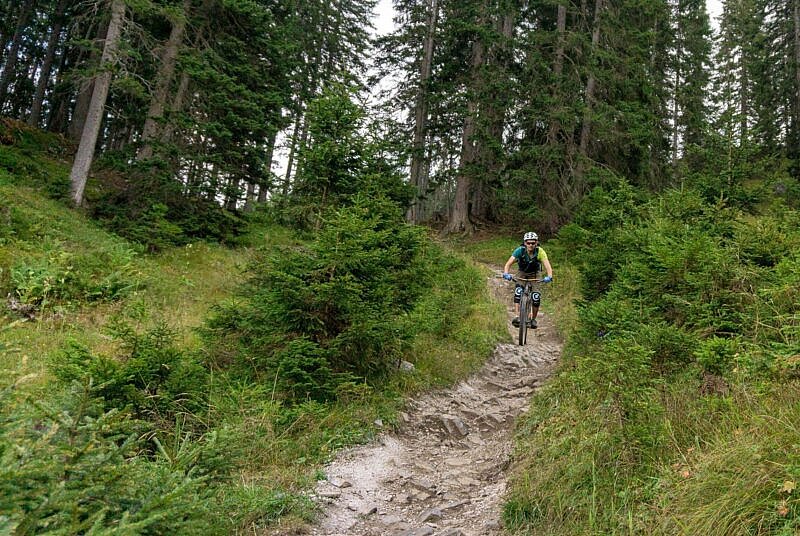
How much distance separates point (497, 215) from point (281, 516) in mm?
25095

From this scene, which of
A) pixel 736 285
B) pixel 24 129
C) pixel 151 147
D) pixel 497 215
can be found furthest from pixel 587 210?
pixel 24 129

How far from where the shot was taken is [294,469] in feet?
16.6

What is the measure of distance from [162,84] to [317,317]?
44.0ft

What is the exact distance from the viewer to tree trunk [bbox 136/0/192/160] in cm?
1566

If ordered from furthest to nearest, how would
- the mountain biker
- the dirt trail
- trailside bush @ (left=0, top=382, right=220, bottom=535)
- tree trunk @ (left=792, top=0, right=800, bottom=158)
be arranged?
tree trunk @ (left=792, top=0, right=800, bottom=158) → the mountain biker → the dirt trail → trailside bush @ (left=0, top=382, right=220, bottom=535)

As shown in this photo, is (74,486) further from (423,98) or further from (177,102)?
(423,98)

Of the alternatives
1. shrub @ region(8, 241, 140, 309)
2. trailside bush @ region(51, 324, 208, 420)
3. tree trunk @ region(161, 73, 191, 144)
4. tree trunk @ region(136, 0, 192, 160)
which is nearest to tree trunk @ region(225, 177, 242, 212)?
tree trunk @ region(161, 73, 191, 144)

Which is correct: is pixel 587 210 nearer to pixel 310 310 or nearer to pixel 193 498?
pixel 310 310

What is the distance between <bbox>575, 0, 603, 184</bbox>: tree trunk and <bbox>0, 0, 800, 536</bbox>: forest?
0.18 m

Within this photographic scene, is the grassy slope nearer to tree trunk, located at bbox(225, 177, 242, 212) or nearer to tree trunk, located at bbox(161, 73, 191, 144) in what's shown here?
tree trunk, located at bbox(225, 177, 242, 212)

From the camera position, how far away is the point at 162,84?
52.9 feet

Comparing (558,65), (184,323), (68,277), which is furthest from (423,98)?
(68,277)

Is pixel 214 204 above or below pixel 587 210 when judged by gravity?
below

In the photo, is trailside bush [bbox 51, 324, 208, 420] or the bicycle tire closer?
trailside bush [bbox 51, 324, 208, 420]
